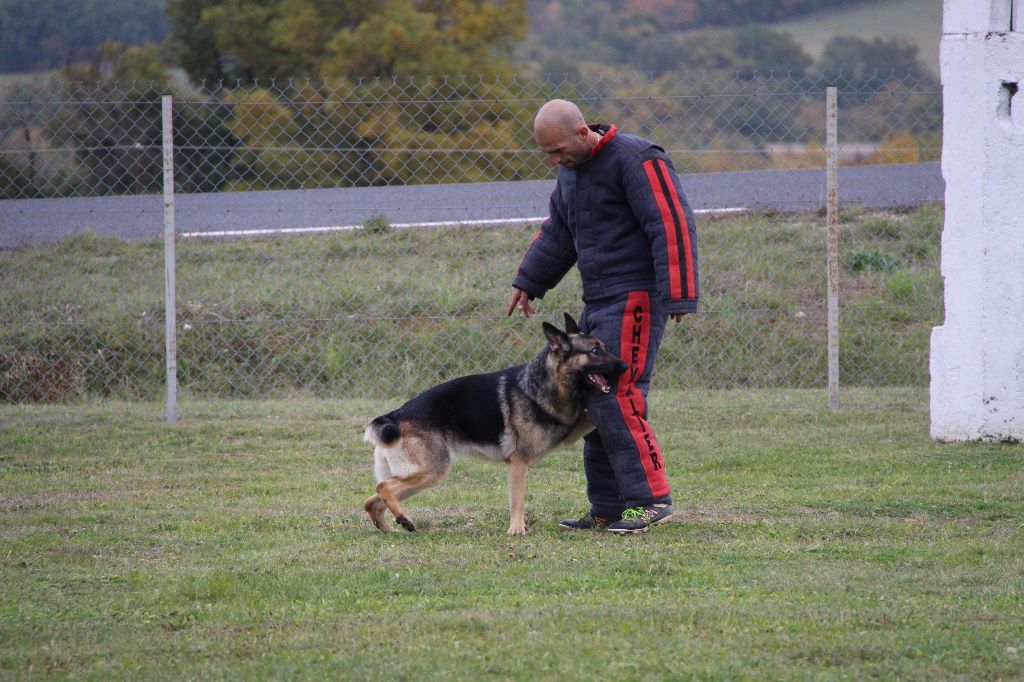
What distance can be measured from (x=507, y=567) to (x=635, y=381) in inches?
44.2

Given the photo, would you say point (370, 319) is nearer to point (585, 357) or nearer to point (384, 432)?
point (384, 432)

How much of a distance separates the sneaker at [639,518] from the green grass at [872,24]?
31014 mm

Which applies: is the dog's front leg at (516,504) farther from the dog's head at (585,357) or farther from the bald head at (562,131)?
the bald head at (562,131)

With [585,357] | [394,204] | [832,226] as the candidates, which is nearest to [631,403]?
[585,357]

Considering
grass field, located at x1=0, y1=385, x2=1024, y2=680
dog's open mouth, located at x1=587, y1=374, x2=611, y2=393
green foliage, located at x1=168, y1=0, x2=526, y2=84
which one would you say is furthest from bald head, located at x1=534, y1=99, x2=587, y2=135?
green foliage, located at x1=168, y1=0, x2=526, y2=84

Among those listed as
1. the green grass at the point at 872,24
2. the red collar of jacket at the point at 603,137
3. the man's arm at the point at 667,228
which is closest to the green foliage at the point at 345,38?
the red collar of jacket at the point at 603,137

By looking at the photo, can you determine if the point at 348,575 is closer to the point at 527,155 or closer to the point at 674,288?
the point at 674,288

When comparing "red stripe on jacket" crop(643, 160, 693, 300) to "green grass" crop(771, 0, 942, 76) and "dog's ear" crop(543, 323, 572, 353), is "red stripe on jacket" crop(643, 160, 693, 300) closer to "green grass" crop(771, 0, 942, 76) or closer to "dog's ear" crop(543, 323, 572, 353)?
"dog's ear" crop(543, 323, 572, 353)

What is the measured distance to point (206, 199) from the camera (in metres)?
10.5

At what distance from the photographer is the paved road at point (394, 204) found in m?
9.59

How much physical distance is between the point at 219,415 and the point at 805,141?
25.7 ft

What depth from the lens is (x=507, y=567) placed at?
14.8ft

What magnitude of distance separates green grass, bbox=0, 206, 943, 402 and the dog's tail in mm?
4263

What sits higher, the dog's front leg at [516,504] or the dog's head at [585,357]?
the dog's head at [585,357]
